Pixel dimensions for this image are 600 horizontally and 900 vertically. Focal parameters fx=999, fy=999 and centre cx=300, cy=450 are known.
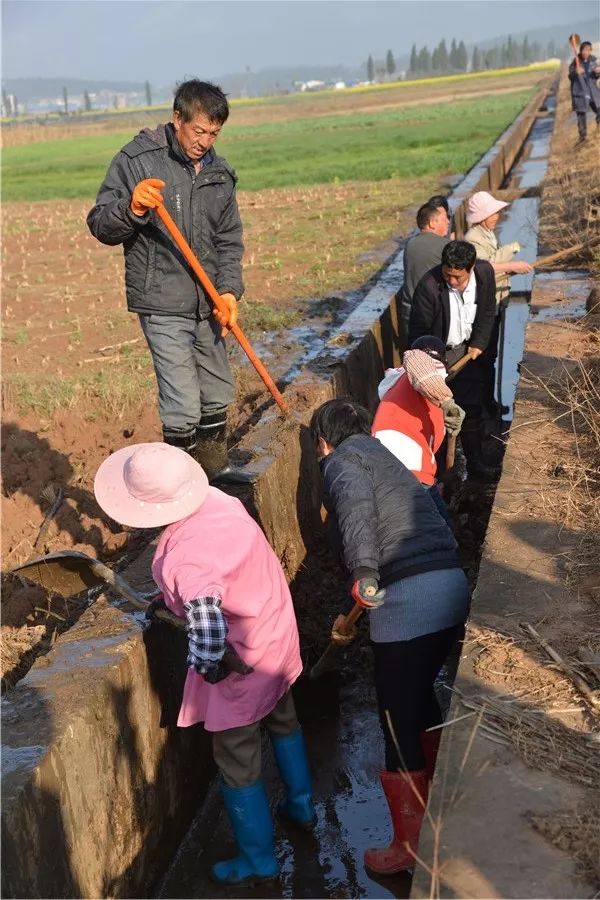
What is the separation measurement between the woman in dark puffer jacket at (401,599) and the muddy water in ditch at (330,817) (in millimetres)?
196

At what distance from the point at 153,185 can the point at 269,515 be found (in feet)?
6.21

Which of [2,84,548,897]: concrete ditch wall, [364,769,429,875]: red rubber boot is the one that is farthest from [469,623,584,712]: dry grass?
[2,84,548,897]: concrete ditch wall

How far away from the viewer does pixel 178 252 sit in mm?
4801

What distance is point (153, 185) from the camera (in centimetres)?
432

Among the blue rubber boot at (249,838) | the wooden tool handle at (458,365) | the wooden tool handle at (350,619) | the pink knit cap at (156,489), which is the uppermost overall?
the pink knit cap at (156,489)

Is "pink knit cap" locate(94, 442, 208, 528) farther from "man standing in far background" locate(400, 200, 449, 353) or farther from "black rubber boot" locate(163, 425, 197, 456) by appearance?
"man standing in far background" locate(400, 200, 449, 353)

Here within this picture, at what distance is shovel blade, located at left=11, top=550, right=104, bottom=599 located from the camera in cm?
427

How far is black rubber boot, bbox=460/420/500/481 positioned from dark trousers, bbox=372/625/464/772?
306 centimetres

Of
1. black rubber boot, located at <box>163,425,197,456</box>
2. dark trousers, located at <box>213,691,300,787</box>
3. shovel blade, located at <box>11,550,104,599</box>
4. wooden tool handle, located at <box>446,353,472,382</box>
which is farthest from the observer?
wooden tool handle, located at <box>446,353,472,382</box>

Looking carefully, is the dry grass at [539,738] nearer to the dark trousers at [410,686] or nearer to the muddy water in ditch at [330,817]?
the dark trousers at [410,686]

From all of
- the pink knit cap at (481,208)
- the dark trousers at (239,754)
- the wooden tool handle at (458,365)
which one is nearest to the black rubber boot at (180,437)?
the dark trousers at (239,754)

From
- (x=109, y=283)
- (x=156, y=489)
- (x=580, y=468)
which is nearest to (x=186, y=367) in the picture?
(x=156, y=489)

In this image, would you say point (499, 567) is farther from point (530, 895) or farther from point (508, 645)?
point (530, 895)

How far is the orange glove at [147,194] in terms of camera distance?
4305 mm
